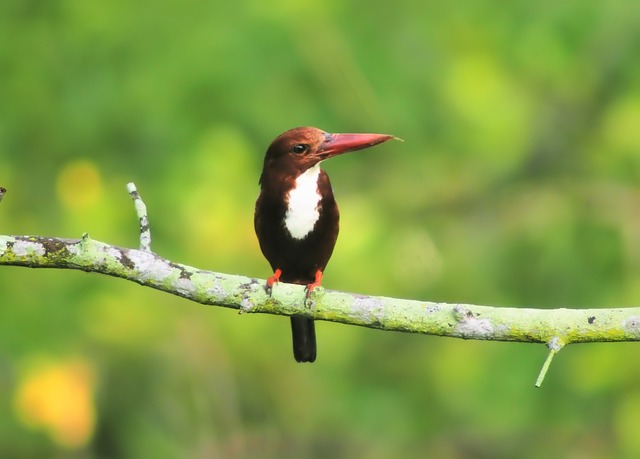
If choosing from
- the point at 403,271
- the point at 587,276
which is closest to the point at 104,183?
the point at 403,271

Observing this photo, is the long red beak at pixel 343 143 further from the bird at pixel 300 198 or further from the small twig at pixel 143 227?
the small twig at pixel 143 227

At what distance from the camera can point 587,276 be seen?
8289mm

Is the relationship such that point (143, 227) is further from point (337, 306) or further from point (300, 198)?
point (300, 198)

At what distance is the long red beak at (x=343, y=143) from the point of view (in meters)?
4.18

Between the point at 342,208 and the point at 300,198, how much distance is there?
3347mm

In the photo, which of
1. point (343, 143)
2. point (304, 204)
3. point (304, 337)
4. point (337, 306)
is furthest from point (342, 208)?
point (337, 306)

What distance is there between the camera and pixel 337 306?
3.51 meters

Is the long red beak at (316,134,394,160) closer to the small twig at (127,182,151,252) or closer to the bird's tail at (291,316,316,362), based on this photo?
the bird's tail at (291,316,316,362)

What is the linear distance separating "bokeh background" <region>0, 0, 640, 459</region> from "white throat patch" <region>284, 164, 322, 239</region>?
8.48 ft

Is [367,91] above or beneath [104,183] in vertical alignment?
above

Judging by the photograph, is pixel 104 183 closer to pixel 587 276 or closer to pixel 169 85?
pixel 169 85

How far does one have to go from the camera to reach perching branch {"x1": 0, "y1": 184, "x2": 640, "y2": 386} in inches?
130

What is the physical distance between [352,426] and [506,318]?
5188 millimetres

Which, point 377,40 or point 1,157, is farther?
point 377,40
